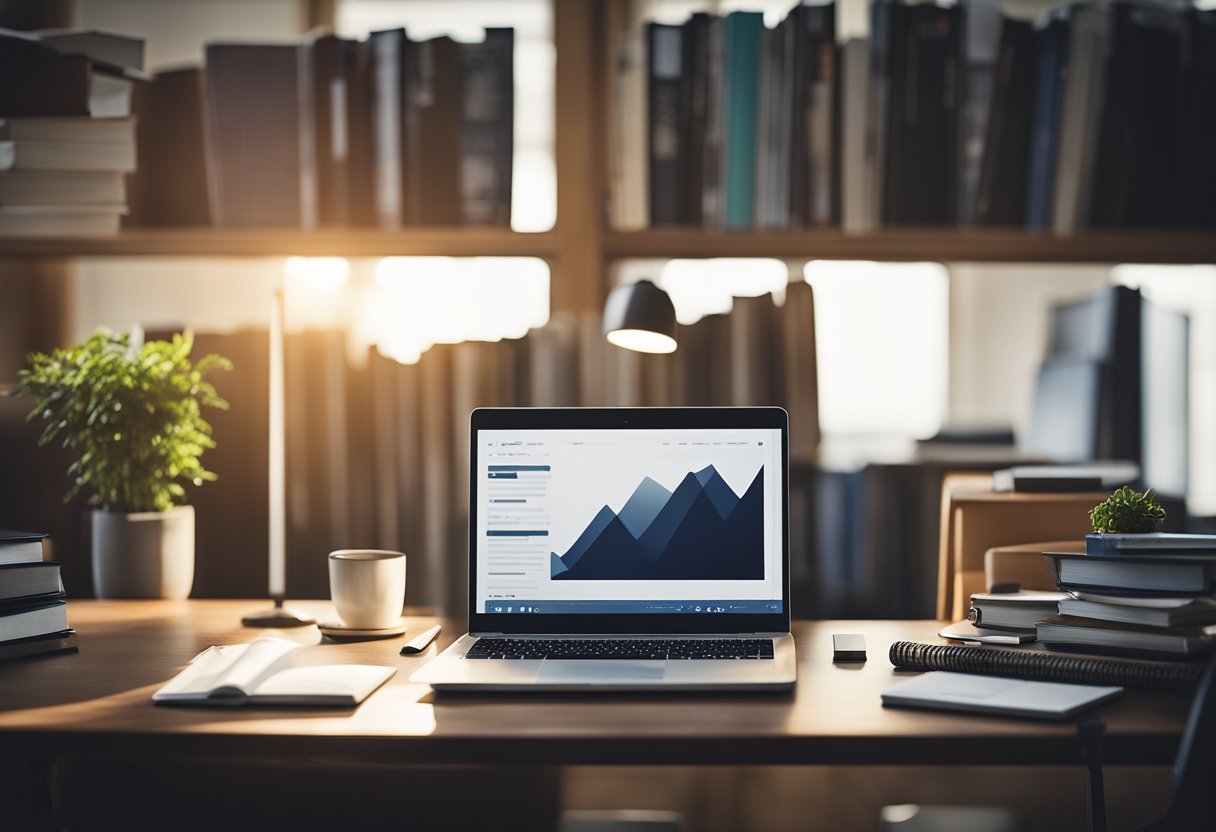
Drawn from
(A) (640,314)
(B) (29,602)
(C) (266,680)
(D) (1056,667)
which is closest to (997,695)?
(D) (1056,667)

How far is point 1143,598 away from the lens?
104cm

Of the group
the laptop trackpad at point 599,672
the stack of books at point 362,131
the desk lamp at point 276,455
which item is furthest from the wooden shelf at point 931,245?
the laptop trackpad at point 599,672

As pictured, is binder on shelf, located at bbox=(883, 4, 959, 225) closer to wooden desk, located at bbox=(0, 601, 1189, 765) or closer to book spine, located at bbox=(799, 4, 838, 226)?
book spine, located at bbox=(799, 4, 838, 226)

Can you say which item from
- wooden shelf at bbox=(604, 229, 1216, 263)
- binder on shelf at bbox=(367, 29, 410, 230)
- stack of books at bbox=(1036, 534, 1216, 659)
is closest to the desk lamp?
binder on shelf at bbox=(367, 29, 410, 230)

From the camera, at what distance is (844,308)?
93.0 inches

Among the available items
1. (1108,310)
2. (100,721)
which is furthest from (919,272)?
(100,721)

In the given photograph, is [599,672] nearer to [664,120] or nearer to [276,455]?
[276,455]

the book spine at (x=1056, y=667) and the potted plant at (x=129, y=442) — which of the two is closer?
the book spine at (x=1056, y=667)

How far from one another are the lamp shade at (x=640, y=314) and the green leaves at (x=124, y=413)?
660 mm

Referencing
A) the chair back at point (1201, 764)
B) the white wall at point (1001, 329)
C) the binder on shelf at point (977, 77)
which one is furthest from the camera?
the white wall at point (1001, 329)

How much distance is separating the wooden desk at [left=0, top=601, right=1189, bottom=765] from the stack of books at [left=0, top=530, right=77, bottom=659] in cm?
12

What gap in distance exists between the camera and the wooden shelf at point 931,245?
158 centimetres

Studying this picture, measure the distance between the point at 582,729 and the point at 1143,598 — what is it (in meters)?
0.62

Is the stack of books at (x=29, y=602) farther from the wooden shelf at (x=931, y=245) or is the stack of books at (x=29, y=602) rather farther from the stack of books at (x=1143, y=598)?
the stack of books at (x=1143, y=598)
